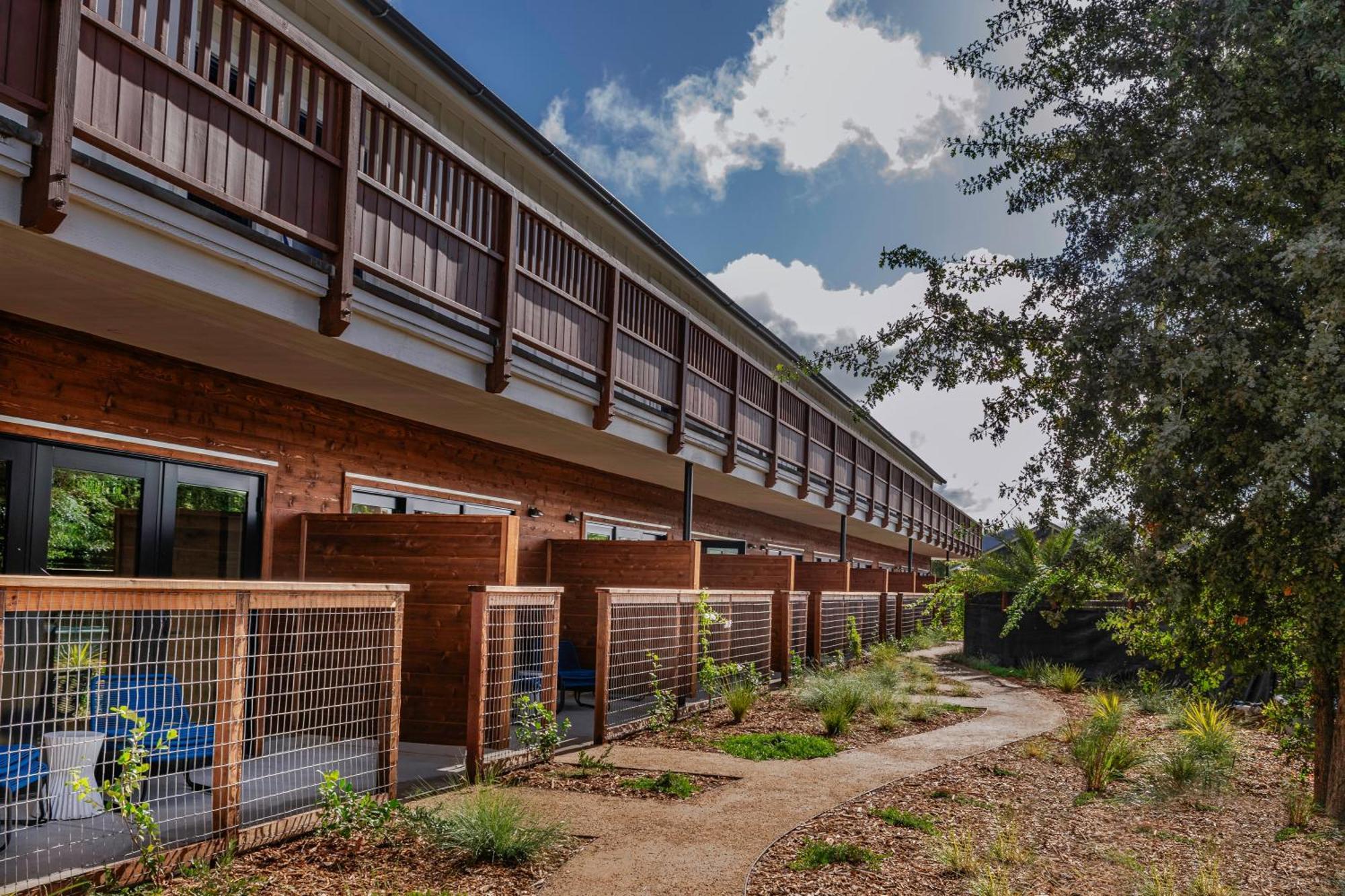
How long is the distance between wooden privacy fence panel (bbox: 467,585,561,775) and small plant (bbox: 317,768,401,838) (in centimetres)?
156

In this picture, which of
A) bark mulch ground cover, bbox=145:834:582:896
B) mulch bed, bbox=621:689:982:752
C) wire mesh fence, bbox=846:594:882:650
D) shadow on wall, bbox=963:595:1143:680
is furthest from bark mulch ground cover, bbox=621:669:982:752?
wire mesh fence, bbox=846:594:882:650

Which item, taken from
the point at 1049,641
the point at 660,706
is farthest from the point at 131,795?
the point at 1049,641

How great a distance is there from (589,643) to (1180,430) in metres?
8.54

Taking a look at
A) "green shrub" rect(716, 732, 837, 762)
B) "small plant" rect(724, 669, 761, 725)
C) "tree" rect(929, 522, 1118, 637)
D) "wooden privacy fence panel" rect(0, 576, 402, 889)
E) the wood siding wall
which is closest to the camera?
"wooden privacy fence panel" rect(0, 576, 402, 889)

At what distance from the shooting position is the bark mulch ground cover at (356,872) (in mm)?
5000

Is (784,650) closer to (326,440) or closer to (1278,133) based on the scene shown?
(326,440)

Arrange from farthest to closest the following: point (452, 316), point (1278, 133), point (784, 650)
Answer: point (784, 650)
point (452, 316)
point (1278, 133)

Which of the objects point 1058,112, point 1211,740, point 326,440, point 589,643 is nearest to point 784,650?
point 589,643

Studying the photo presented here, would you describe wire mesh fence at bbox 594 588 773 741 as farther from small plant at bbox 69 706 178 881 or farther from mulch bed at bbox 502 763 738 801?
small plant at bbox 69 706 178 881

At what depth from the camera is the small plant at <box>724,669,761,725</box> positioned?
10961 mm

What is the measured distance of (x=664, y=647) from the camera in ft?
37.6

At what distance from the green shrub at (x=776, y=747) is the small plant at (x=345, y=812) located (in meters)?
3.80

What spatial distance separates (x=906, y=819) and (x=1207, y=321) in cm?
364

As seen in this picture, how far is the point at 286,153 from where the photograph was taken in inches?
265
